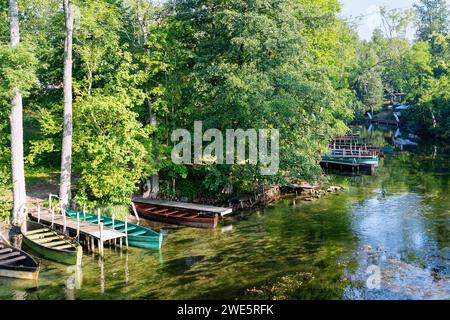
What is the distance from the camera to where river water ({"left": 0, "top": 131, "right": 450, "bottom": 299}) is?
1596 centimetres

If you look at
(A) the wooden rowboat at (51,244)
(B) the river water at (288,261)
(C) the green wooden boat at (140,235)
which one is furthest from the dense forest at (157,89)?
(B) the river water at (288,261)

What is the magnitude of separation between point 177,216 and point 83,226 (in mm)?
5616

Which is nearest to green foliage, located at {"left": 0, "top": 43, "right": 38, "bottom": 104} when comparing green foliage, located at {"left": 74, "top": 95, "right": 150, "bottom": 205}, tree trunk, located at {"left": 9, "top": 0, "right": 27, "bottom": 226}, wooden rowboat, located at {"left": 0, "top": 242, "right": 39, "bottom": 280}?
tree trunk, located at {"left": 9, "top": 0, "right": 27, "bottom": 226}

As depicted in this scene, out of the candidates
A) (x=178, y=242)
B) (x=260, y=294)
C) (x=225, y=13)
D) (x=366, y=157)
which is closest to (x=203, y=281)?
(x=260, y=294)

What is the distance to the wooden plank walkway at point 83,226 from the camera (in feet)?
67.0

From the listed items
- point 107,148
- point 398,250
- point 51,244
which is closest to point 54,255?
point 51,244

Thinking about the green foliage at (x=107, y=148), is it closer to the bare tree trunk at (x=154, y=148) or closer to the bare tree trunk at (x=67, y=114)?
the bare tree trunk at (x=67, y=114)

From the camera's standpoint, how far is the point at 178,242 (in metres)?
22.2

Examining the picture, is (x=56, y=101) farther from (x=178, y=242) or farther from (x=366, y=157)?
(x=366, y=157)

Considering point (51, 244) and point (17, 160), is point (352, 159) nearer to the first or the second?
point (17, 160)

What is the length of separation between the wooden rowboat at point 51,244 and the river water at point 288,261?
403 millimetres

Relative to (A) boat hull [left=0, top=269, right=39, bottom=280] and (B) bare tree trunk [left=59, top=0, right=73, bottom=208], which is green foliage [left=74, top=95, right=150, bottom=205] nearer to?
(B) bare tree trunk [left=59, top=0, right=73, bottom=208]

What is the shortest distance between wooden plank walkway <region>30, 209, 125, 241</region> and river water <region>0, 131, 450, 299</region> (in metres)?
0.93

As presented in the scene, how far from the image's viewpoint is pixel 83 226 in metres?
21.6
